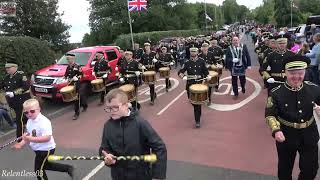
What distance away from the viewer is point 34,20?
33219 millimetres

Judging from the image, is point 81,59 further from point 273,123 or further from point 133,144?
point 133,144

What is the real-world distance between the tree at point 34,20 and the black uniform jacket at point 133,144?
30.4 metres

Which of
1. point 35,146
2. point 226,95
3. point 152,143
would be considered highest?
point 152,143

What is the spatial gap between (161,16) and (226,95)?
52.6 meters

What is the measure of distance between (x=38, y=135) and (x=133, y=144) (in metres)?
2.32

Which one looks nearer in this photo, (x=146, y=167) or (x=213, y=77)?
(x=146, y=167)

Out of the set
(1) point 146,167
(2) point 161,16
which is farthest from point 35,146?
(2) point 161,16

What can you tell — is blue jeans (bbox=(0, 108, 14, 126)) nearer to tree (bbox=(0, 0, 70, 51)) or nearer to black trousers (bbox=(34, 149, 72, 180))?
black trousers (bbox=(34, 149, 72, 180))

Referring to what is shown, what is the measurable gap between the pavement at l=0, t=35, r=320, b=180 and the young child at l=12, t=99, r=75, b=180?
4.58ft

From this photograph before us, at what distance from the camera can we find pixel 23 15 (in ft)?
109

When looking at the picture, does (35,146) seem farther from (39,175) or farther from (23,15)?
(23,15)

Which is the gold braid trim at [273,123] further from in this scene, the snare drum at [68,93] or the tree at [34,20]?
the tree at [34,20]

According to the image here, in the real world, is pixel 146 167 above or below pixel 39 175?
above

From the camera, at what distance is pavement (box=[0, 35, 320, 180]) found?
788 cm
